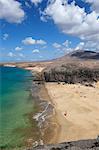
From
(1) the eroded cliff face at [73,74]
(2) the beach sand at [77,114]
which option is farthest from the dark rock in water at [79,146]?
(1) the eroded cliff face at [73,74]

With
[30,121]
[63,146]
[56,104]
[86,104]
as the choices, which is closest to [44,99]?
[56,104]

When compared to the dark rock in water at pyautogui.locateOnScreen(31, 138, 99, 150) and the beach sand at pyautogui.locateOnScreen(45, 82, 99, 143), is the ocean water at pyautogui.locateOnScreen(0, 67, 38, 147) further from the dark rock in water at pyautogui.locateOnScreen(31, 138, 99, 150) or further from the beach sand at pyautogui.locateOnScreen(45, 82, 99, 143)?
the dark rock in water at pyautogui.locateOnScreen(31, 138, 99, 150)

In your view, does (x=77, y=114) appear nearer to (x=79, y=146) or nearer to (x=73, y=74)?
(x=79, y=146)

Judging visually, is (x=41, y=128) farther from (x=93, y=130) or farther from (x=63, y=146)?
(x=63, y=146)

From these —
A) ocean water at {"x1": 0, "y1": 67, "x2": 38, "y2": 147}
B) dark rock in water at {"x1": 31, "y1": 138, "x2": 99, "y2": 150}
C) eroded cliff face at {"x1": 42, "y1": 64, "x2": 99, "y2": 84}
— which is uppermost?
eroded cliff face at {"x1": 42, "y1": 64, "x2": 99, "y2": 84}

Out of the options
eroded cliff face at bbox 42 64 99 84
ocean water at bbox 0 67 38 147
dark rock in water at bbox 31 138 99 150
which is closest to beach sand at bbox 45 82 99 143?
ocean water at bbox 0 67 38 147

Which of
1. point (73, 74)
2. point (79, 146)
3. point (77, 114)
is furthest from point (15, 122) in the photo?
point (73, 74)

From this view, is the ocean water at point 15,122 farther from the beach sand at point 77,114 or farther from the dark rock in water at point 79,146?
the dark rock in water at point 79,146
